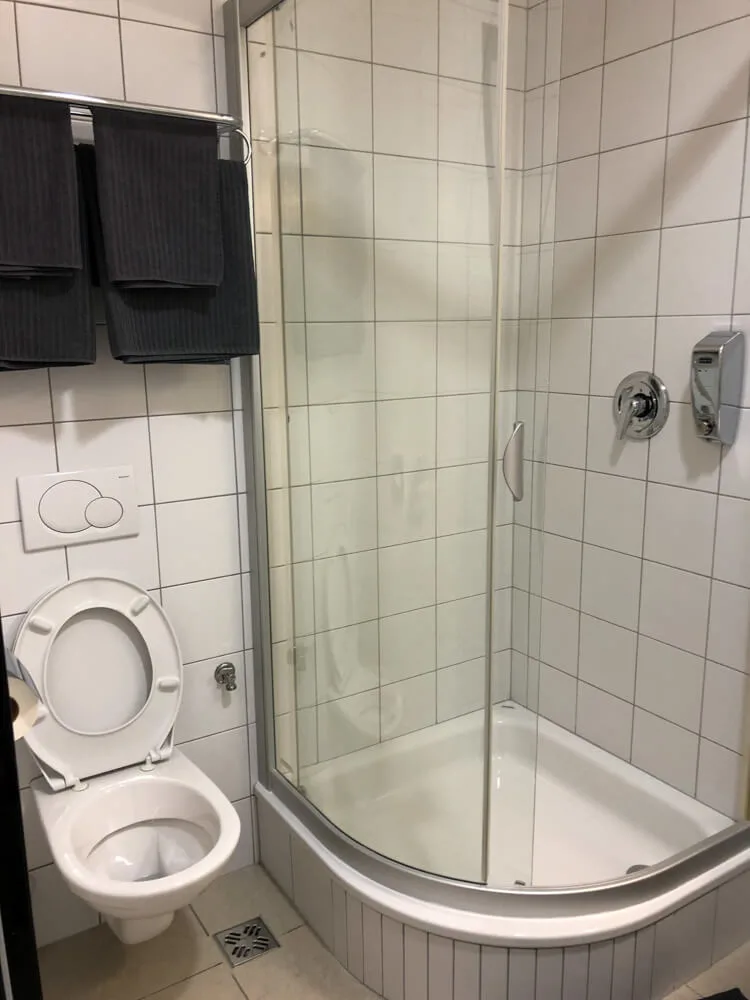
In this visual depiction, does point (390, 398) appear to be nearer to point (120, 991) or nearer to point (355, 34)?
point (355, 34)

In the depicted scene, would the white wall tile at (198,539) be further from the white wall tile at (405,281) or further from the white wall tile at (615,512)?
the white wall tile at (615,512)

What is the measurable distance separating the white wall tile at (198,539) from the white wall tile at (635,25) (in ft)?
4.79

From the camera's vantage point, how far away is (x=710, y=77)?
69.6 inches

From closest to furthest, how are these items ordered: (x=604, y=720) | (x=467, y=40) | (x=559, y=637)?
(x=467, y=40) < (x=604, y=720) < (x=559, y=637)

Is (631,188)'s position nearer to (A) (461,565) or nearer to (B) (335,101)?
(B) (335,101)

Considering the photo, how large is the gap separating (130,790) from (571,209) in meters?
1.83

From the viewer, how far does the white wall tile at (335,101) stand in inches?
66.5

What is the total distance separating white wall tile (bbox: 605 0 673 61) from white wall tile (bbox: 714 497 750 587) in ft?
3.58

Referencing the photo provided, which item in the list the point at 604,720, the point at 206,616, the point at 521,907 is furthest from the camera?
the point at 604,720

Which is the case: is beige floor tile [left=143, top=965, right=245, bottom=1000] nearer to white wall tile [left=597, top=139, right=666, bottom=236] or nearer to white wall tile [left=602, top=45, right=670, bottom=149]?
white wall tile [left=597, top=139, right=666, bottom=236]

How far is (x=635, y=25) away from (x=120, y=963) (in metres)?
2.51

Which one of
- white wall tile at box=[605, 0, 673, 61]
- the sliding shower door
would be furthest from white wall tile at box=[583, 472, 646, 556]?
white wall tile at box=[605, 0, 673, 61]

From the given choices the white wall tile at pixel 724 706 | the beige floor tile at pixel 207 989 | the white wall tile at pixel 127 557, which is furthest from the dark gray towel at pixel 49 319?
the white wall tile at pixel 724 706

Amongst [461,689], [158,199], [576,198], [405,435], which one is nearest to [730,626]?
[461,689]
